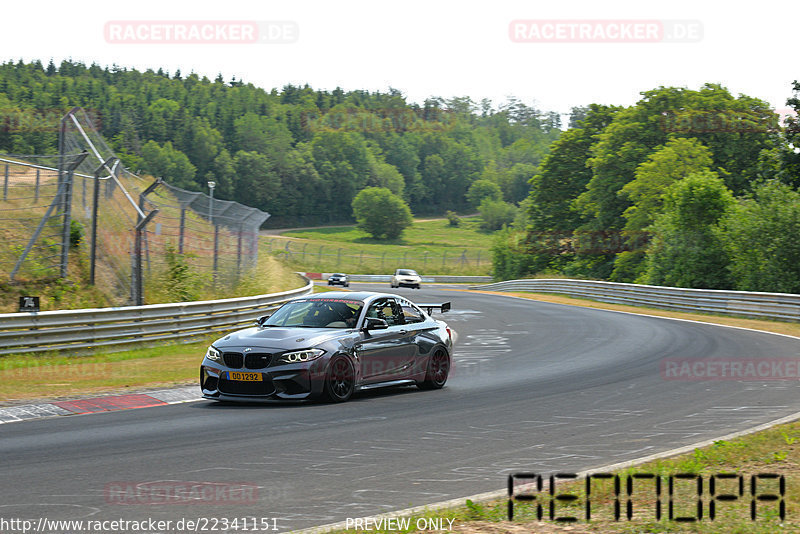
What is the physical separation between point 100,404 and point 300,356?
267 centimetres

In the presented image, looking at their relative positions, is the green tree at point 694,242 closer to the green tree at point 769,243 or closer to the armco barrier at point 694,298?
the green tree at point 769,243

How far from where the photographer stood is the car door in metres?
11.9

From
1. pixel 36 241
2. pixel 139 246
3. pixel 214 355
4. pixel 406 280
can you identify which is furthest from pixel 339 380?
pixel 406 280

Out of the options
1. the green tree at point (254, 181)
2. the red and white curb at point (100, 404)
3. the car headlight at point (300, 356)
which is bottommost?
the red and white curb at point (100, 404)

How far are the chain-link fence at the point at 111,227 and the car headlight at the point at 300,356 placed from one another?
8.40m

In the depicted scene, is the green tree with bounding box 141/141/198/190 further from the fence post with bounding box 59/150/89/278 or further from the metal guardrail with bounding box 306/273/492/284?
the fence post with bounding box 59/150/89/278

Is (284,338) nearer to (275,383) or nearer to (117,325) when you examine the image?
(275,383)

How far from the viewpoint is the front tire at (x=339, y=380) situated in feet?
36.7

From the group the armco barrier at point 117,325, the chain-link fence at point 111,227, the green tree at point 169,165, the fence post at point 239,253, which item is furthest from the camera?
the green tree at point 169,165

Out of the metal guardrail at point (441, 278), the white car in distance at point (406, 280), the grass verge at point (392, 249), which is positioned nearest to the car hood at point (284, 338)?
the grass verge at point (392, 249)

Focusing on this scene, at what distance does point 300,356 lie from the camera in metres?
10.9

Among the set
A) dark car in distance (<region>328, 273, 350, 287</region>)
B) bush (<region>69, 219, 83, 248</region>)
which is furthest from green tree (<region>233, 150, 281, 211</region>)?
bush (<region>69, 219, 83, 248</region>)

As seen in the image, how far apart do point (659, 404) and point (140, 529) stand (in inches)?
307

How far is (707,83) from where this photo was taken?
201 ft
